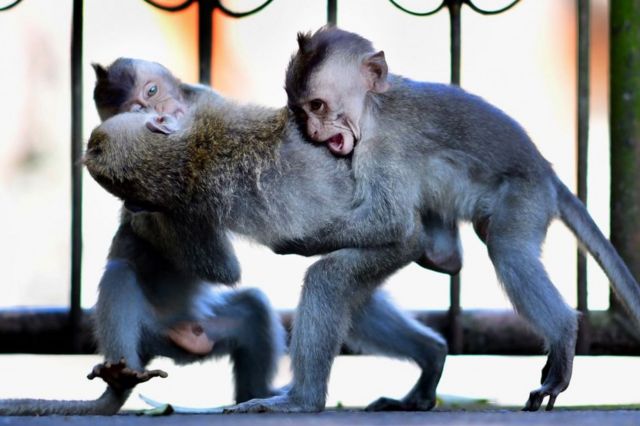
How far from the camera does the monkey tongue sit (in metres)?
5.31

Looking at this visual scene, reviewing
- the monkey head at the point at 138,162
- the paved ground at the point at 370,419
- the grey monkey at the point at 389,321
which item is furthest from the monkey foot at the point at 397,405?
the monkey head at the point at 138,162

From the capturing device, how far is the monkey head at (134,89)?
5688 mm

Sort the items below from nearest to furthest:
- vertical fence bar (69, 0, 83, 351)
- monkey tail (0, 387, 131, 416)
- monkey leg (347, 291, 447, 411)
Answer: monkey tail (0, 387, 131, 416)
monkey leg (347, 291, 447, 411)
vertical fence bar (69, 0, 83, 351)

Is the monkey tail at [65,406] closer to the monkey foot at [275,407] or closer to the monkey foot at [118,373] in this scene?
the monkey foot at [118,373]

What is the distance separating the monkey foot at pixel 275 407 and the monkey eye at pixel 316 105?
1008 mm

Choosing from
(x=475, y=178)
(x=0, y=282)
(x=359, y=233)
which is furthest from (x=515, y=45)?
(x=0, y=282)

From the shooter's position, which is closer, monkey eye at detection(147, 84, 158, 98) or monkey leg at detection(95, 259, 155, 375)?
monkey leg at detection(95, 259, 155, 375)

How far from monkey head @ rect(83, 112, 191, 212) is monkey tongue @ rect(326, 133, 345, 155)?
1.69 ft

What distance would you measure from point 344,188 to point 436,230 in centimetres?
44

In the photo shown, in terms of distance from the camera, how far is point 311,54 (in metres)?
5.36

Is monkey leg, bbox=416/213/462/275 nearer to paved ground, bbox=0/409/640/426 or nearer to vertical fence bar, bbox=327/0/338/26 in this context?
paved ground, bbox=0/409/640/426

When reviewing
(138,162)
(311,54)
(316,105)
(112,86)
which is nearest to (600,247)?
(316,105)

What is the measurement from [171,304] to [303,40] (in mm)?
1077

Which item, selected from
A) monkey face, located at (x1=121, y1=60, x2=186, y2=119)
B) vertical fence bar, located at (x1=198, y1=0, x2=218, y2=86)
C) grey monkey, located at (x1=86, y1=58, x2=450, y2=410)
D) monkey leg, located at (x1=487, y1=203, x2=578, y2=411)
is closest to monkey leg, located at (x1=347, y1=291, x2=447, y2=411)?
grey monkey, located at (x1=86, y1=58, x2=450, y2=410)
